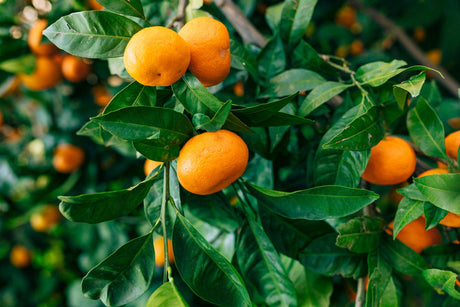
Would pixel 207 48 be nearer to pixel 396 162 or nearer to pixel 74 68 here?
pixel 396 162

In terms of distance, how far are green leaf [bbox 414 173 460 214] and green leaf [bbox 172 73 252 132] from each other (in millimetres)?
266

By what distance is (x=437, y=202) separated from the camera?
49 cm

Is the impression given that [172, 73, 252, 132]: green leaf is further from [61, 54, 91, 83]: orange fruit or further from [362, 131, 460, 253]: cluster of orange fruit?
[61, 54, 91, 83]: orange fruit

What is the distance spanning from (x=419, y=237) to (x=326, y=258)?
0.61 feet

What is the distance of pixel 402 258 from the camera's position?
0.60 meters

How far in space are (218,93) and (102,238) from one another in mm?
749

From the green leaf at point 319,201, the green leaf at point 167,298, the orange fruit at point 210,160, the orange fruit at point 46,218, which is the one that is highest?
the orange fruit at point 210,160

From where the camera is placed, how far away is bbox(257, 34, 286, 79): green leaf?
2.27 ft

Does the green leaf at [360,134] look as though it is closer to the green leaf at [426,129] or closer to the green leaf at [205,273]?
the green leaf at [426,129]

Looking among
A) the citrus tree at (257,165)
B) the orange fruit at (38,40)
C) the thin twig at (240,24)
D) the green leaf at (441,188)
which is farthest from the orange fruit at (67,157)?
the green leaf at (441,188)

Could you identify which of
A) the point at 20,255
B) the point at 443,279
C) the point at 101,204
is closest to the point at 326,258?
the point at 443,279

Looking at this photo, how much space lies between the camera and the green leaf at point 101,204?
452 mm

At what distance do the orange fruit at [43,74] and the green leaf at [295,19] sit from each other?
29.0 inches

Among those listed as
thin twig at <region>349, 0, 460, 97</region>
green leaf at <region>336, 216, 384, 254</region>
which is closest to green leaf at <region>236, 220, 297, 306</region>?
green leaf at <region>336, 216, 384, 254</region>
